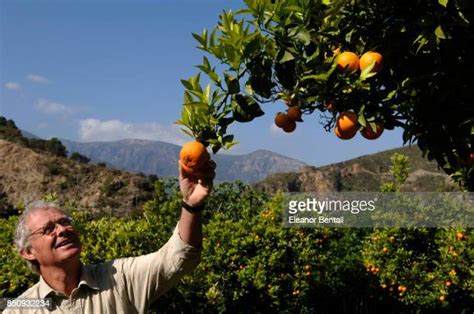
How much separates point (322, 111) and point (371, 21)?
54 centimetres

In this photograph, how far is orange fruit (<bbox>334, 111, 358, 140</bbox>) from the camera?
93.9 inches

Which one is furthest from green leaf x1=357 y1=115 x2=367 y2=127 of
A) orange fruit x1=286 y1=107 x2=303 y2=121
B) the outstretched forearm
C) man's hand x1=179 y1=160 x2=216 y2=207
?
the outstretched forearm

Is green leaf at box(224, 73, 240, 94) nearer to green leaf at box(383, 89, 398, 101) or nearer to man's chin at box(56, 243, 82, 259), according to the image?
green leaf at box(383, 89, 398, 101)

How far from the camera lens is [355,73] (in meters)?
2.31

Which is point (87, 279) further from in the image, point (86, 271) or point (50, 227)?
point (50, 227)

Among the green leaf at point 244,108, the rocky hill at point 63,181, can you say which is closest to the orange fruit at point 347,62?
the green leaf at point 244,108

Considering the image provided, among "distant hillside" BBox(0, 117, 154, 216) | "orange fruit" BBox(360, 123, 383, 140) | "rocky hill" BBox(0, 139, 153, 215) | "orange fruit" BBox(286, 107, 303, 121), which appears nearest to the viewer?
"orange fruit" BBox(360, 123, 383, 140)

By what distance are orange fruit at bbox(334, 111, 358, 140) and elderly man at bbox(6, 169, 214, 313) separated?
0.69 meters

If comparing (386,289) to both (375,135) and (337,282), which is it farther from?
(375,135)

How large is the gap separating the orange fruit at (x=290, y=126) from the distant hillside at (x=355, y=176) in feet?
125

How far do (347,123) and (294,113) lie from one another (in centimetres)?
37

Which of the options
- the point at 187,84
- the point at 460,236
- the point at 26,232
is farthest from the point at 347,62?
the point at 460,236

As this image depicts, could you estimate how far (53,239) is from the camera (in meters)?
2.39

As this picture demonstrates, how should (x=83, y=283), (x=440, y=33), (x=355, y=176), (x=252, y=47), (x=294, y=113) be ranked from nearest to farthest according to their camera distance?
(x=252, y=47), (x=440, y=33), (x=83, y=283), (x=294, y=113), (x=355, y=176)
